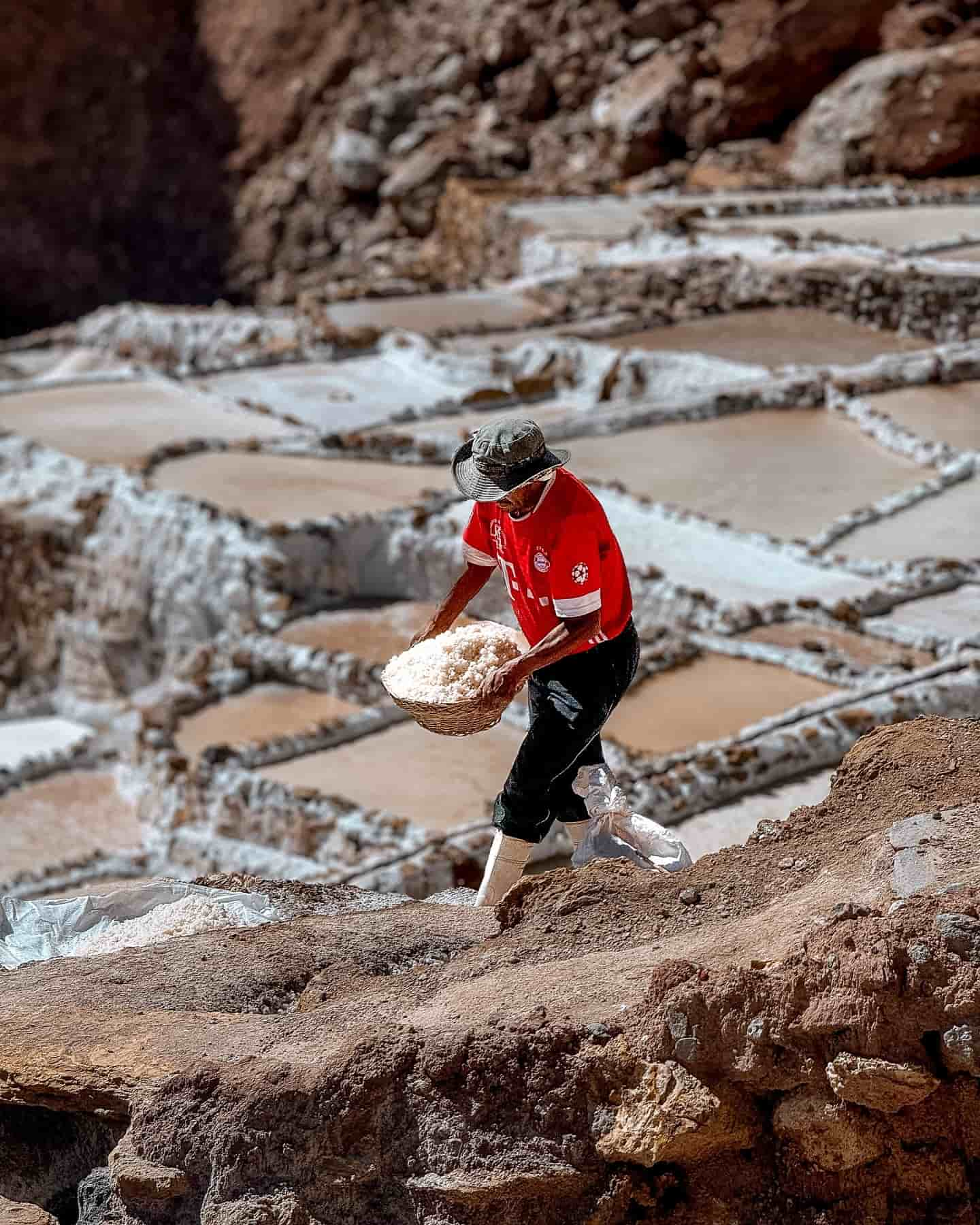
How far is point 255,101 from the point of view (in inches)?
1136

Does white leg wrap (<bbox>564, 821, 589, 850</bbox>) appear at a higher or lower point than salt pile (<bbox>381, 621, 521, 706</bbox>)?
lower

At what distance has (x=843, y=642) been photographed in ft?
24.9

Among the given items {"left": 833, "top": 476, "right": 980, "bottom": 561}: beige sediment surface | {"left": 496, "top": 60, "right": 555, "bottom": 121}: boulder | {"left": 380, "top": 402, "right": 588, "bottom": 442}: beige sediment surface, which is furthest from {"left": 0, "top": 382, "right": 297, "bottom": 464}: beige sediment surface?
{"left": 496, "top": 60, "right": 555, "bottom": 121}: boulder

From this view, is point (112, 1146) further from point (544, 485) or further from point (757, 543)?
point (757, 543)

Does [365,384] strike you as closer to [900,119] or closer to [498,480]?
[900,119]

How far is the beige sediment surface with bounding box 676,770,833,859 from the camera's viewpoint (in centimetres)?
595

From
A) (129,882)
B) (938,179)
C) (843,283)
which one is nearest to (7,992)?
(129,882)

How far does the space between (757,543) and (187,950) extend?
18.4 ft

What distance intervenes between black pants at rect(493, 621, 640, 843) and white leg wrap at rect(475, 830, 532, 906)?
0.02 m

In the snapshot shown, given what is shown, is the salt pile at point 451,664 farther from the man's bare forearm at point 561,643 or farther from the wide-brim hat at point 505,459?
the wide-brim hat at point 505,459

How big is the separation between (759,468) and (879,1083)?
7.88 meters

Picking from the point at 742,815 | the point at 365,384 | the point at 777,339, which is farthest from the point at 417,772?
the point at 777,339

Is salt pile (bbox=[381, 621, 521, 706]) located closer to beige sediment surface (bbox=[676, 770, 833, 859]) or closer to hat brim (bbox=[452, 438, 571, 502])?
hat brim (bbox=[452, 438, 571, 502])

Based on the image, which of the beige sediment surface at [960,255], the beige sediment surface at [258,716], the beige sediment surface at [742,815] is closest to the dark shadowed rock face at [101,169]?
the beige sediment surface at [960,255]
